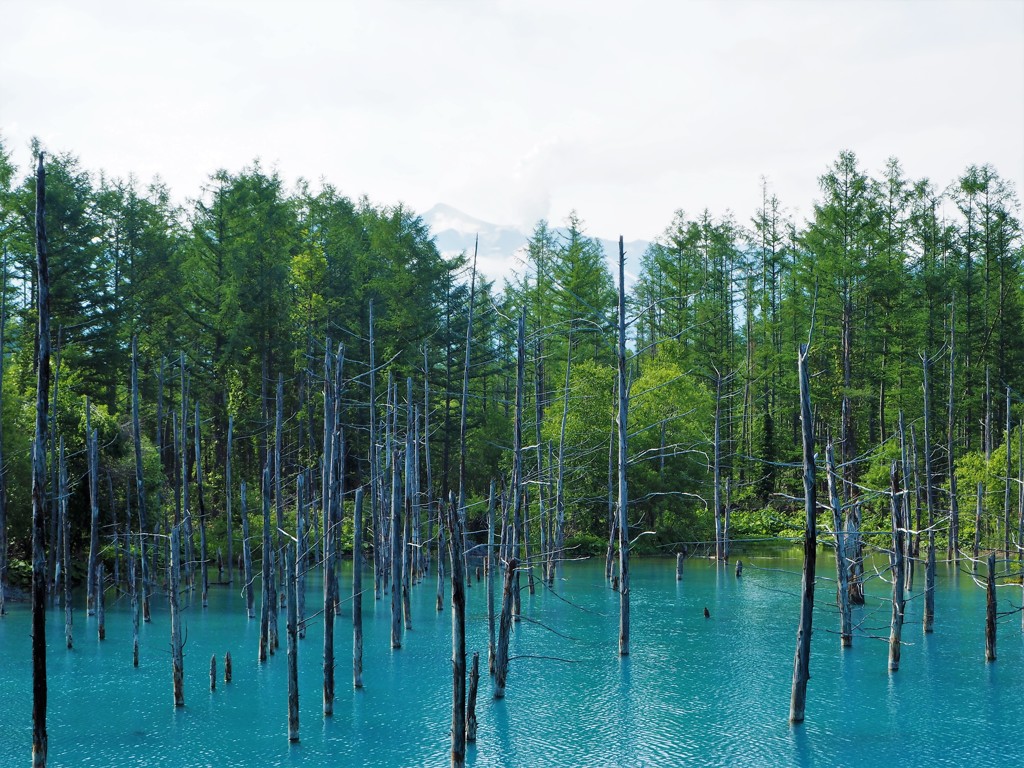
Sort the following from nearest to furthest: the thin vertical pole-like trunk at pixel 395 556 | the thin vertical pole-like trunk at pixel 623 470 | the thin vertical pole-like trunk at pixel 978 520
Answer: the thin vertical pole-like trunk at pixel 395 556 → the thin vertical pole-like trunk at pixel 623 470 → the thin vertical pole-like trunk at pixel 978 520

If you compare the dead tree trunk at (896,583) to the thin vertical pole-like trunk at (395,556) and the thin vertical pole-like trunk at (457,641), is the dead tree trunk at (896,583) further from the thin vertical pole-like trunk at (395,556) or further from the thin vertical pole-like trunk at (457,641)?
the thin vertical pole-like trunk at (457,641)

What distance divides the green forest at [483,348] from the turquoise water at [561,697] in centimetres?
1246

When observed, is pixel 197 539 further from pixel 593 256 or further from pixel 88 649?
pixel 593 256

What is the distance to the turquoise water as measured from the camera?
16.4m

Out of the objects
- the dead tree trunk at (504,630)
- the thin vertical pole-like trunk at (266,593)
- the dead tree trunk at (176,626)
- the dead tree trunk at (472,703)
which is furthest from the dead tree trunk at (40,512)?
the dead tree trunk at (504,630)

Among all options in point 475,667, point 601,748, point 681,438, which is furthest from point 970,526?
point 475,667

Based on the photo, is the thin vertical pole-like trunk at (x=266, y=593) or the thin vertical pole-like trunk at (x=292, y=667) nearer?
the thin vertical pole-like trunk at (x=292, y=667)

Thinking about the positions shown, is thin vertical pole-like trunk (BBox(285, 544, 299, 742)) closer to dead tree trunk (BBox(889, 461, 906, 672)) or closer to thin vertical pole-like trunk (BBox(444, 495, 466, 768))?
thin vertical pole-like trunk (BBox(444, 495, 466, 768))

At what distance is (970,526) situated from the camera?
40969 mm

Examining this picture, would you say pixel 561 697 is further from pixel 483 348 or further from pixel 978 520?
pixel 483 348

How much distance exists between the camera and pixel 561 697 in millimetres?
20281

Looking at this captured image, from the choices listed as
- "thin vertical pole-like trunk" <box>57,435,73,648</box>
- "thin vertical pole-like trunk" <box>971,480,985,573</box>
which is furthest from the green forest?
"thin vertical pole-like trunk" <box>57,435,73,648</box>

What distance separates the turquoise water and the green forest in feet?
40.9

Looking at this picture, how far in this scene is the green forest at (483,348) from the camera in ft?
133
